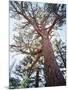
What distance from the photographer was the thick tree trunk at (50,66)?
6.49 ft

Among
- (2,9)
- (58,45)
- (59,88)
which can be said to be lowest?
(59,88)

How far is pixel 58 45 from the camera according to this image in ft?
6.59

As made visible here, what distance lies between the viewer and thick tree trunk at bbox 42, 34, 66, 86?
198 centimetres

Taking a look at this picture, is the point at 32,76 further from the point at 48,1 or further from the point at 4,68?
the point at 48,1

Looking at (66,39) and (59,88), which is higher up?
(66,39)

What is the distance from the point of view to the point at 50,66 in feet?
6.52

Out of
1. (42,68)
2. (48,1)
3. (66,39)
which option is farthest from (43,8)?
(42,68)

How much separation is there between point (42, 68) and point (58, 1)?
64 centimetres

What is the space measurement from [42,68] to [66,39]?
356 mm

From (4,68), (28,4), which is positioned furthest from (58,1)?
(4,68)

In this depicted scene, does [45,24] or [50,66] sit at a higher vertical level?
[45,24]

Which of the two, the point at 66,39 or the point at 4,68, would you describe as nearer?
the point at 4,68

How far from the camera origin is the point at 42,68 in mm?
1966

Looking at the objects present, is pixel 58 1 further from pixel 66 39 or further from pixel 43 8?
pixel 66 39
